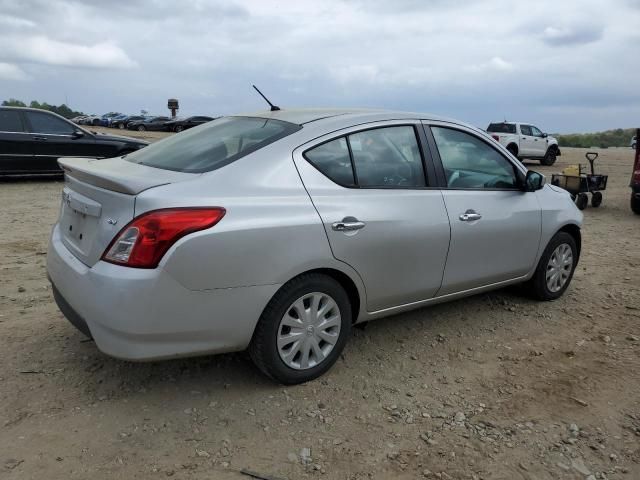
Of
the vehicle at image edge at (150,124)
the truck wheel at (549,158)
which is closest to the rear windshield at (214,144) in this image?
the truck wheel at (549,158)

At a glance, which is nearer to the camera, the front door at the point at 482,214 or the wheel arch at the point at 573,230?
the front door at the point at 482,214

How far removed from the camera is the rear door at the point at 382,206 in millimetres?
3150

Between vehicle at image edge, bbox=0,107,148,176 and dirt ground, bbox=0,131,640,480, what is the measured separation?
705cm

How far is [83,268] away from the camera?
2816 mm

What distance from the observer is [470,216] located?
3.80 m

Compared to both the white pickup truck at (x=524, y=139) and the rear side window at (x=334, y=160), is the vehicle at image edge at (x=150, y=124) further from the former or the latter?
the rear side window at (x=334, y=160)

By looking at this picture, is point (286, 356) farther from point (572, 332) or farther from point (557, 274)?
point (557, 274)

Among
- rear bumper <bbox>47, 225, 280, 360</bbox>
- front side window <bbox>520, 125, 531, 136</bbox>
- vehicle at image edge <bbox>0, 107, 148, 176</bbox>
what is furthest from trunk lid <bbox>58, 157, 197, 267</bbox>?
front side window <bbox>520, 125, 531, 136</bbox>

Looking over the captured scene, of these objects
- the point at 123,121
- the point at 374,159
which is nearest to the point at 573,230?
the point at 374,159

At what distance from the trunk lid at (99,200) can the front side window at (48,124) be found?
8483 mm

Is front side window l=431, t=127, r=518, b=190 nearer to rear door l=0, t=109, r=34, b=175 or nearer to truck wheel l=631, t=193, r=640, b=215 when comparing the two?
truck wheel l=631, t=193, r=640, b=215

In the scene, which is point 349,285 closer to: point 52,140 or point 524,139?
point 52,140

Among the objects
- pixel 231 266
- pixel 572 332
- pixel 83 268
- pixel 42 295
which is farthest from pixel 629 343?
pixel 42 295

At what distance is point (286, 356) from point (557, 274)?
9.15 ft
